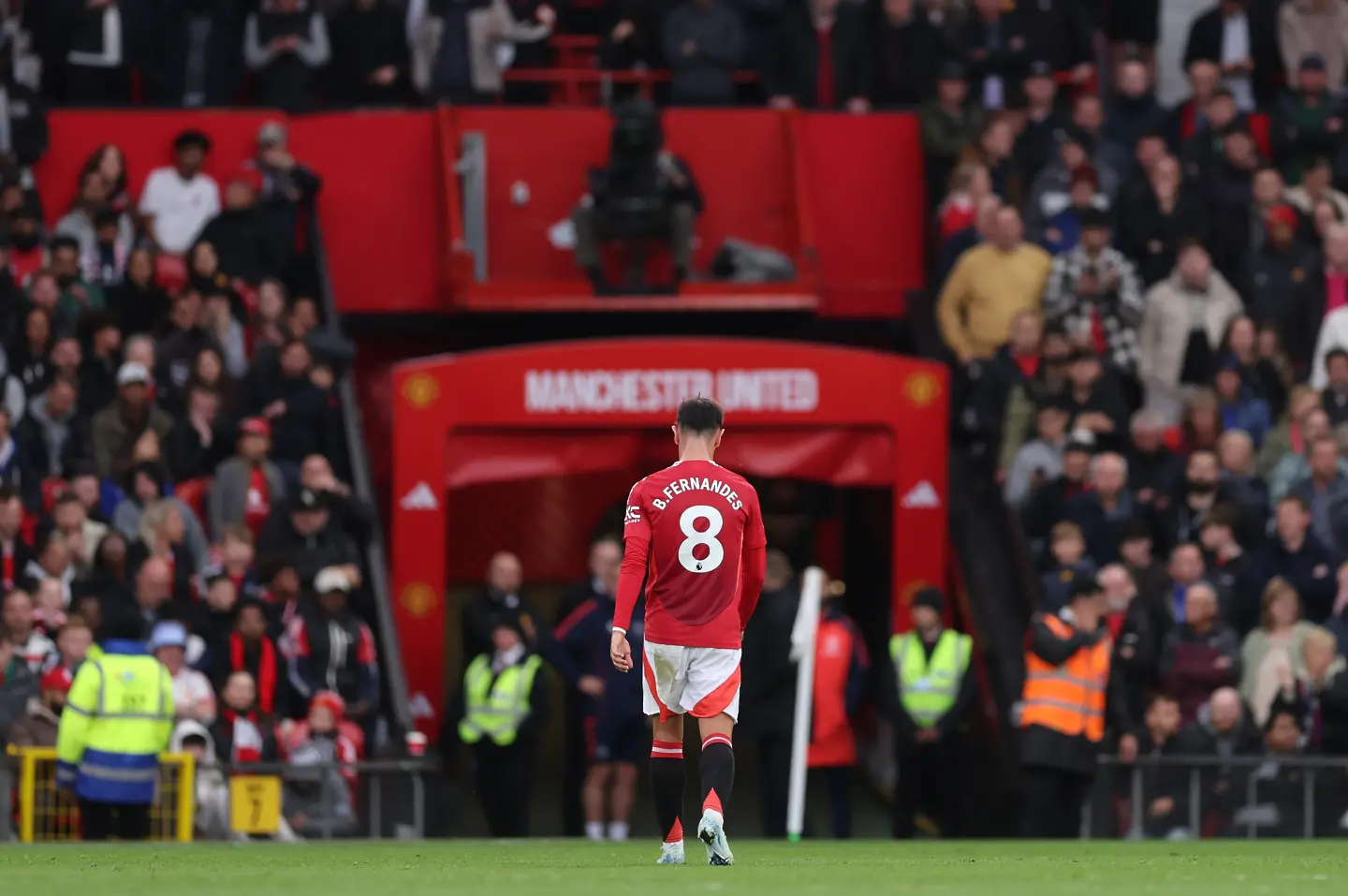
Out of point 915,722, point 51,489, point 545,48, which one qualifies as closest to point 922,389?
point 915,722

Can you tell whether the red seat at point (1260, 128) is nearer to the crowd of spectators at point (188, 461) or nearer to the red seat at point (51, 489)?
the crowd of spectators at point (188, 461)

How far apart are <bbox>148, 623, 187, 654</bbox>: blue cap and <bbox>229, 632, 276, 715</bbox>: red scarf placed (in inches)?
16.8

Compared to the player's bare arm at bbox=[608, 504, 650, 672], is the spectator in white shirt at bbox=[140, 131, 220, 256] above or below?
above

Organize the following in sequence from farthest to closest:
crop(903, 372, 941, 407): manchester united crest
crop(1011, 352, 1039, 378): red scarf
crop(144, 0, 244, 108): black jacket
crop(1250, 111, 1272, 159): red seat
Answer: crop(1250, 111, 1272, 159): red seat, crop(144, 0, 244, 108): black jacket, crop(1011, 352, 1039, 378): red scarf, crop(903, 372, 941, 407): manchester united crest

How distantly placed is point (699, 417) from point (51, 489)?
28.6 ft

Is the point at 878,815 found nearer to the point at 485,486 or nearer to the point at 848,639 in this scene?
the point at 848,639

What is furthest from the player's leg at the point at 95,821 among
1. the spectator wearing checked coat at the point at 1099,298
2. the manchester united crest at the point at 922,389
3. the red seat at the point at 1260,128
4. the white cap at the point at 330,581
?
Answer: the red seat at the point at 1260,128

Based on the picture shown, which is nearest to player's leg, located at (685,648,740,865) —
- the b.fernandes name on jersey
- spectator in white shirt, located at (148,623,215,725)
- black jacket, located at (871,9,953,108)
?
the b.fernandes name on jersey

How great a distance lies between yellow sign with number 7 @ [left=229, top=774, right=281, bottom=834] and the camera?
628 inches

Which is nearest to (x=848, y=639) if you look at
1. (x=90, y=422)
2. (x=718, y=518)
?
(x=90, y=422)

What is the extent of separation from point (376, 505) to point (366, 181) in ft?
9.09

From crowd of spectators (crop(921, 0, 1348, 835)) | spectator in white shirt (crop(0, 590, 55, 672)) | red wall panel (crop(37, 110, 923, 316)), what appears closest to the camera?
spectator in white shirt (crop(0, 590, 55, 672))

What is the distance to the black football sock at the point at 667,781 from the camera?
36.0ft

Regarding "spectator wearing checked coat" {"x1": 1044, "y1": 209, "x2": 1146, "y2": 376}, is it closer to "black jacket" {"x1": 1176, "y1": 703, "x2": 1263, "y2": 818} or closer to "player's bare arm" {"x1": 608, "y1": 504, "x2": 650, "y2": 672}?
"black jacket" {"x1": 1176, "y1": 703, "x2": 1263, "y2": 818}
